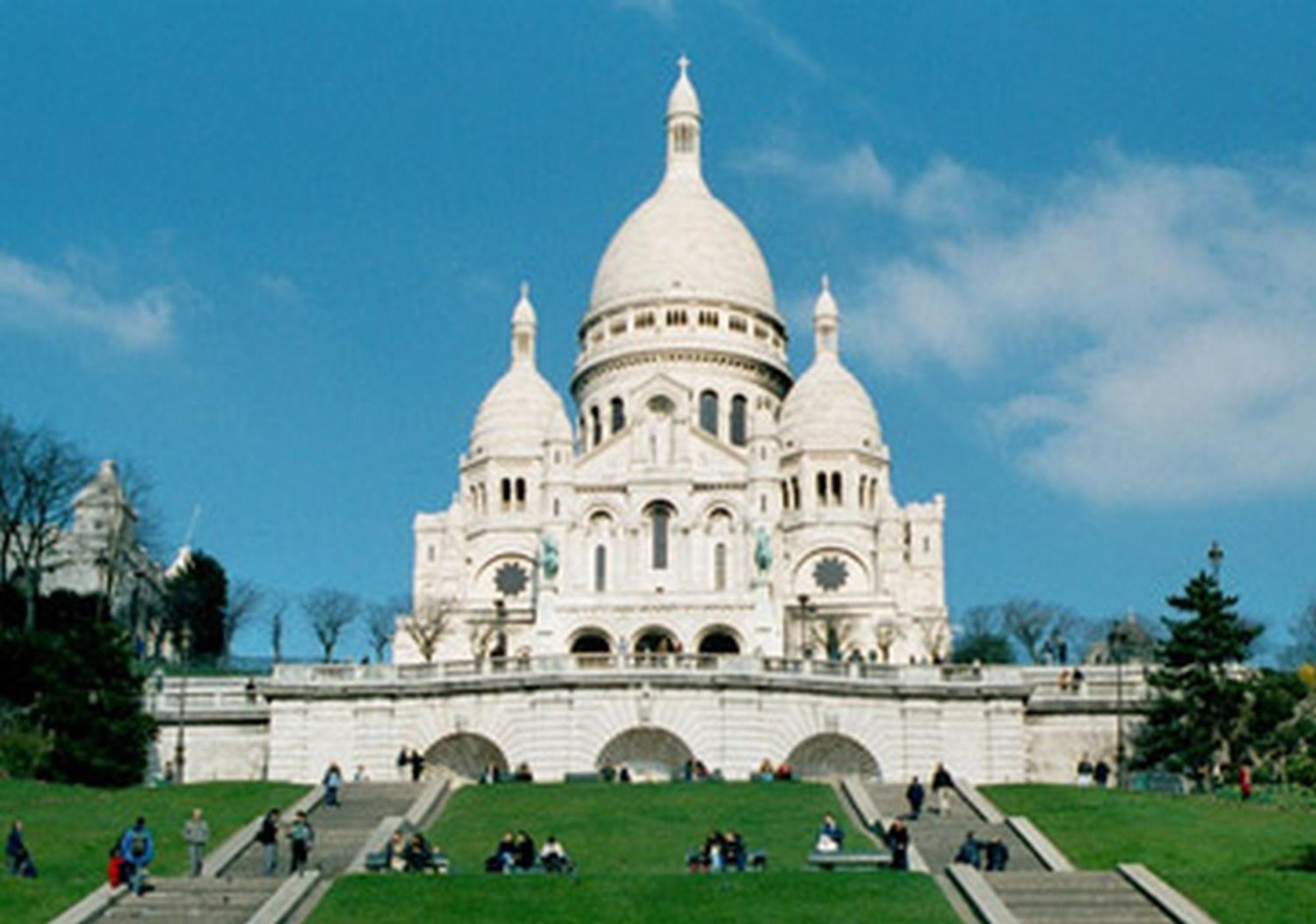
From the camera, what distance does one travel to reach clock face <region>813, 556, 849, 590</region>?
107 metres

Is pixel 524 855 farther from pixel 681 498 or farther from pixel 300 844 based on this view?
pixel 681 498

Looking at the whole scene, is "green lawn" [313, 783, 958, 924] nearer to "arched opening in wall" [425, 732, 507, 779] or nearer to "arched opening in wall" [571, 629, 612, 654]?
"arched opening in wall" [425, 732, 507, 779]

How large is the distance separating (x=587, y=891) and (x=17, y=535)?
5333 cm

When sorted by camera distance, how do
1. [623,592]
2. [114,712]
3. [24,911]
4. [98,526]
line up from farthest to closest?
1. [98,526]
2. [623,592]
3. [114,712]
4. [24,911]

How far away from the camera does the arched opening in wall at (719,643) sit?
9538cm

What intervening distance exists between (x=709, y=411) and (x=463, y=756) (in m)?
52.8

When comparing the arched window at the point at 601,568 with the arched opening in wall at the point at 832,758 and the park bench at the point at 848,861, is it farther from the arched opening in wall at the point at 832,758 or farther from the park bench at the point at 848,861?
the park bench at the point at 848,861

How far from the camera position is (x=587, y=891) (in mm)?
36000

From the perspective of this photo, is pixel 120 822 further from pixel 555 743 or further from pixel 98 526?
pixel 98 526

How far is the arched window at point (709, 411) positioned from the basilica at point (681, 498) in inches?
5.3

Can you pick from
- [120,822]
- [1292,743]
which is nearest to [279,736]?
[120,822]

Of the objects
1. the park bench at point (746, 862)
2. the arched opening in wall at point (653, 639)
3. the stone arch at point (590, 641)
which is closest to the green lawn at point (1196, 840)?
the park bench at point (746, 862)

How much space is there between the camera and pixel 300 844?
39.8 metres

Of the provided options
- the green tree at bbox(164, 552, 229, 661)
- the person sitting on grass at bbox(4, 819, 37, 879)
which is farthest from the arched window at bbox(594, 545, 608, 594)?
the person sitting on grass at bbox(4, 819, 37, 879)
